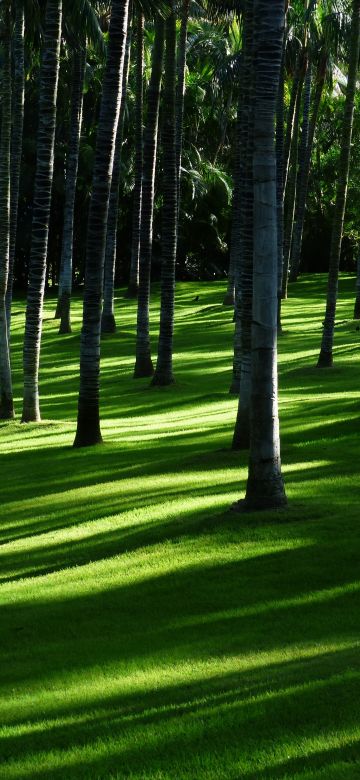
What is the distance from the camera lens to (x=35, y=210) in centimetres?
2342

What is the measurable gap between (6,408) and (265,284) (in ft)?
46.7

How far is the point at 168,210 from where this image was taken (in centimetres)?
2748

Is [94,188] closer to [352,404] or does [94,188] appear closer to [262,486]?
[352,404]

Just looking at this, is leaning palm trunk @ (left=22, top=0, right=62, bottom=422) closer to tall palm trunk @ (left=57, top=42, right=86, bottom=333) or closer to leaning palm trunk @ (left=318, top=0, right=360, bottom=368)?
leaning palm trunk @ (left=318, top=0, right=360, bottom=368)

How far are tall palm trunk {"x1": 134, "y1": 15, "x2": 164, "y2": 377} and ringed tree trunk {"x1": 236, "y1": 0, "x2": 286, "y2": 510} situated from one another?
16910mm

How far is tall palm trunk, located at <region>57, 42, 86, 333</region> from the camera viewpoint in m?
39.7

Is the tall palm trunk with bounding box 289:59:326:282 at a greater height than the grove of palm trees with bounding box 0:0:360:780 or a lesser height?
greater

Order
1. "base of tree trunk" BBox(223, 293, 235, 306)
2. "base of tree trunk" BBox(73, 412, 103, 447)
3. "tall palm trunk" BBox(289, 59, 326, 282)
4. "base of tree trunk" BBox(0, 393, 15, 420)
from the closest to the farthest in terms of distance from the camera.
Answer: "base of tree trunk" BBox(73, 412, 103, 447) → "base of tree trunk" BBox(0, 393, 15, 420) → "base of tree trunk" BBox(223, 293, 235, 306) → "tall palm trunk" BBox(289, 59, 326, 282)

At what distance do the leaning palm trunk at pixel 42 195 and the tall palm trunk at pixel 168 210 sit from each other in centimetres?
450

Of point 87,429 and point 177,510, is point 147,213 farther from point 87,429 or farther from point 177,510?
point 177,510

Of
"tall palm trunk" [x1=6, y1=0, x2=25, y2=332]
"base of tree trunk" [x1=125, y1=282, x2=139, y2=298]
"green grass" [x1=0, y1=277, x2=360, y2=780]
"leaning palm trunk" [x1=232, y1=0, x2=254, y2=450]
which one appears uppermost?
"tall palm trunk" [x1=6, y1=0, x2=25, y2=332]

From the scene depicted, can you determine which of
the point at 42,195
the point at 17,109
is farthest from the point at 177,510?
the point at 17,109

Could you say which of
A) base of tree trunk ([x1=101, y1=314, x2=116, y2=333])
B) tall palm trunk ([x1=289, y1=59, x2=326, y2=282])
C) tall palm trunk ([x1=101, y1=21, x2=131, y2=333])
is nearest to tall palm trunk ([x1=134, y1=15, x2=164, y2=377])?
tall palm trunk ([x1=101, y1=21, x2=131, y2=333])

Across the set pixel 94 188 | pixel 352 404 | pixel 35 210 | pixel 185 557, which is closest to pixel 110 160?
pixel 94 188
